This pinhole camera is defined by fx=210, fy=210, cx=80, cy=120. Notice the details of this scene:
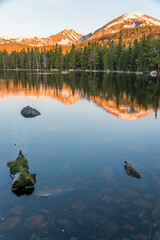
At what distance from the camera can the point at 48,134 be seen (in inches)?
706

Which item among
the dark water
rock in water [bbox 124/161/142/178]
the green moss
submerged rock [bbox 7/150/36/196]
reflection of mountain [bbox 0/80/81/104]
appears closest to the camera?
the dark water

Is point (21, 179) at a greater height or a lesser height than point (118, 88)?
lesser

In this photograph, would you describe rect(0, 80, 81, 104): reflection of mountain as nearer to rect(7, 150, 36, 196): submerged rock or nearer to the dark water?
the dark water

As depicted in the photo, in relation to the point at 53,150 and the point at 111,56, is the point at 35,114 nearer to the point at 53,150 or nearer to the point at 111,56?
the point at 53,150

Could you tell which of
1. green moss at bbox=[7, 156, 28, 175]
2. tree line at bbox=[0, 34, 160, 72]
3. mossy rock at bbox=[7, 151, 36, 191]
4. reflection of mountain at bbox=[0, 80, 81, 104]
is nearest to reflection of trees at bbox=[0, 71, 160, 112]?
reflection of mountain at bbox=[0, 80, 81, 104]

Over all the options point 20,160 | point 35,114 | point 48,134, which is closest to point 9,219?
point 20,160

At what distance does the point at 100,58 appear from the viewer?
14062 cm

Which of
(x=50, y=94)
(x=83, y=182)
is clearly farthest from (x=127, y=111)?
(x=50, y=94)

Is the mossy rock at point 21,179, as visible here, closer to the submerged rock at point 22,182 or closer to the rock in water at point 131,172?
the submerged rock at point 22,182

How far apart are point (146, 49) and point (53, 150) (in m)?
88.4

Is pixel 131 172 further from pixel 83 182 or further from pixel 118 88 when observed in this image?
pixel 118 88

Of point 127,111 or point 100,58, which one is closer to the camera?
point 127,111

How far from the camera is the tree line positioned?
9128 cm

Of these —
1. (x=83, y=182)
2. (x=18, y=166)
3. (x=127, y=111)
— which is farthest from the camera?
(x=127, y=111)
